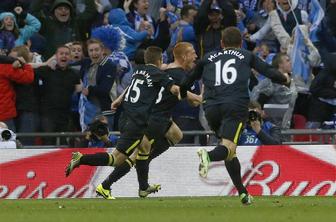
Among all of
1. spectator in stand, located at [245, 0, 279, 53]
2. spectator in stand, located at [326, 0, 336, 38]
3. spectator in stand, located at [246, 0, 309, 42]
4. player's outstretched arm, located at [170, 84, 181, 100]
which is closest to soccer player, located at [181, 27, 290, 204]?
player's outstretched arm, located at [170, 84, 181, 100]

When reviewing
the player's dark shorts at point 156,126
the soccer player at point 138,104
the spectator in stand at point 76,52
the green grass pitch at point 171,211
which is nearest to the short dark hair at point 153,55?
the soccer player at point 138,104

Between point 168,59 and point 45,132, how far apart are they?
2.72 m

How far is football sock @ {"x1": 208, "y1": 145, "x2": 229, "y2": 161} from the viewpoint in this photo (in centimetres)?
1306

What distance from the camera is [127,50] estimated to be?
18969 mm

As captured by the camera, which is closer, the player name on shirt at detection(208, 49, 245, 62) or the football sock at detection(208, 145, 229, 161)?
the football sock at detection(208, 145, 229, 161)

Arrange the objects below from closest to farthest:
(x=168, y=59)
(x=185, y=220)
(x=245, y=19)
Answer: (x=185, y=220)
(x=168, y=59)
(x=245, y=19)

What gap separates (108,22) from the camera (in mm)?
19297

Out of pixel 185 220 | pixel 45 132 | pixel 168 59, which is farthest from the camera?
pixel 168 59

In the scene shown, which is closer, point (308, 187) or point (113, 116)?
point (308, 187)

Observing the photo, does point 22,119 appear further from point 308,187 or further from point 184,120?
point 308,187

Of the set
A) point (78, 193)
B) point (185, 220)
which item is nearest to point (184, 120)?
point (78, 193)

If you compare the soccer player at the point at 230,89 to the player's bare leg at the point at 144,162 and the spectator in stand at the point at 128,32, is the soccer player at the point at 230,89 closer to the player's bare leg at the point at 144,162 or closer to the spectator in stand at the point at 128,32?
the player's bare leg at the point at 144,162

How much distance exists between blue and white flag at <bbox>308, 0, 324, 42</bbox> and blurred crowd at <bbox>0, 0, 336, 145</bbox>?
0.02 m

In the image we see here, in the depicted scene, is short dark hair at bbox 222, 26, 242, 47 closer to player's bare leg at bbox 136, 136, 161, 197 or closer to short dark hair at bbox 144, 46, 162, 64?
short dark hair at bbox 144, 46, 162, 64
